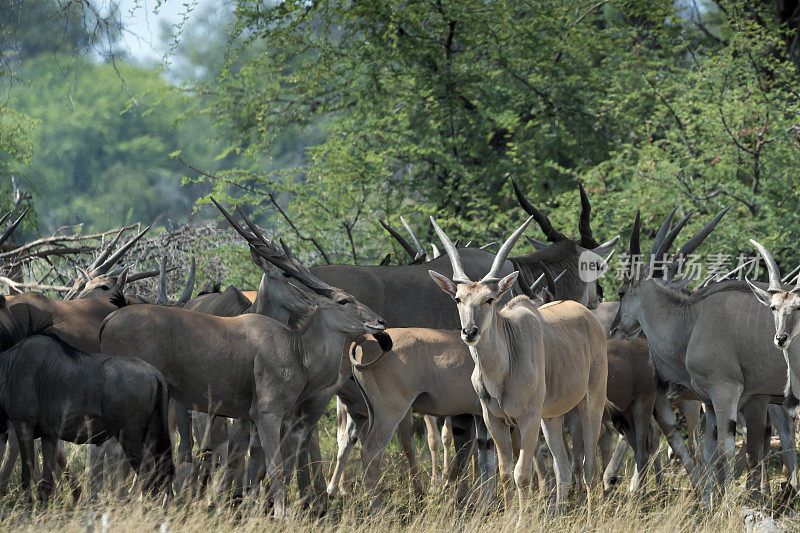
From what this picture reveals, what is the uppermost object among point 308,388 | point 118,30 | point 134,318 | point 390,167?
point 118,30

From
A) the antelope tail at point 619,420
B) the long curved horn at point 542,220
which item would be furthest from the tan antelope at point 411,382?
the long curved horn at point 542,220

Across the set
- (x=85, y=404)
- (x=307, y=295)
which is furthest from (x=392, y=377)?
(x=85, y=404)

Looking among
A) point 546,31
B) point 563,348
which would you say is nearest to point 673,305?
point 563,348

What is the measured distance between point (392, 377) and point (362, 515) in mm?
1004

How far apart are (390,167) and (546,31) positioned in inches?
131

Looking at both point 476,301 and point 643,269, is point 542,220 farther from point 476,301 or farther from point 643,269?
point 476,301

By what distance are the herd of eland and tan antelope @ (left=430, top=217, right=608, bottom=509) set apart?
0.01 m

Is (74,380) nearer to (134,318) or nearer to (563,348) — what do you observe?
(134,318)

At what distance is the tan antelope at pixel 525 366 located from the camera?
6344 mm

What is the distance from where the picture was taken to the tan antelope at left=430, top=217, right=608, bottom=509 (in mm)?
6344

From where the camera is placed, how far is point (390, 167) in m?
13.1

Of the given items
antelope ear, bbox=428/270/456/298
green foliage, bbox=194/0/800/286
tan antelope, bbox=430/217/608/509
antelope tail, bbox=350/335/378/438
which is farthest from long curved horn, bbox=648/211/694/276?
green foliage, bbox=194/0/800/286

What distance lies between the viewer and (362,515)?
7.18m

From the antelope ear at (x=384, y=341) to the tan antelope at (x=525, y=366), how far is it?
0.74 meters
